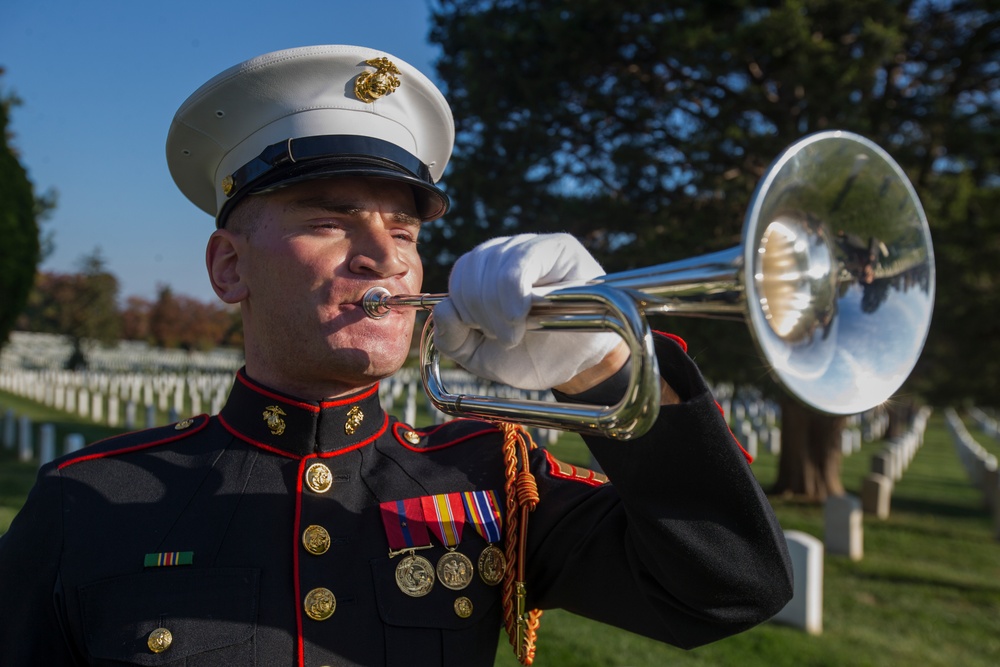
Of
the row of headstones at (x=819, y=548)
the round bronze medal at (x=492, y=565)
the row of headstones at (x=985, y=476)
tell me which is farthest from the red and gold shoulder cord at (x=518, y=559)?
the row of headstones at (x=985, y=476)

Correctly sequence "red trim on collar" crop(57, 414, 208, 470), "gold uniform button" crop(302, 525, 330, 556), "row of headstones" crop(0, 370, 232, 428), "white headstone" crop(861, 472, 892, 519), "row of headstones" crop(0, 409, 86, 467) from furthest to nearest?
"row of headstones" crop(0, 370, 232, 428)
"white headstone" crop(861, 472, 892, 519)
"row of headstones" crop(0, 409, 86, 467)
"red trim on collar" crop(57, 414, 208, 470)
"gold uniform button" crop(302, 525, 330, 556)

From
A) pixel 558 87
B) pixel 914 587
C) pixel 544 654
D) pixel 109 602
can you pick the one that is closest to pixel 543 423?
pixel 109 602

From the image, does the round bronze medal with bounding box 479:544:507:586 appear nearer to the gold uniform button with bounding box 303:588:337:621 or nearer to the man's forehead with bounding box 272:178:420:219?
the gold uniform button with bounding box 303:588:337:621

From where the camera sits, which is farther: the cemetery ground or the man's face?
the cemetery ground

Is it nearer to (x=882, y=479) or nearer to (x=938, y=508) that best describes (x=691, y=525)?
(x=882, y=479)

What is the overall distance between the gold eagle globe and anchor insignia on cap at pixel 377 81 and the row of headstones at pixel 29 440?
8224 mm

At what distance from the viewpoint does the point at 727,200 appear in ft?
32.9

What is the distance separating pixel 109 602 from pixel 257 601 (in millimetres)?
307

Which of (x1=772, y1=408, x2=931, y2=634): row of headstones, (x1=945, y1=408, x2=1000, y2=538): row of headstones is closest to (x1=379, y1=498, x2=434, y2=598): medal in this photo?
(x1=772, y1=408, x2=931, y2=634): row of headstones

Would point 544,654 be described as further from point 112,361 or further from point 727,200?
point 112,361

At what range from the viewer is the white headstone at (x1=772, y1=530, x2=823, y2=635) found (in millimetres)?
6285

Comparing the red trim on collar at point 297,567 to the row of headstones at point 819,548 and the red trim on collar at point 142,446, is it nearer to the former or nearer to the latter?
the red trim on collar at point 142,446

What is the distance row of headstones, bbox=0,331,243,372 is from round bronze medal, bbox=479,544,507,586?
27760mm

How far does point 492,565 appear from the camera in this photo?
6.74 ft
